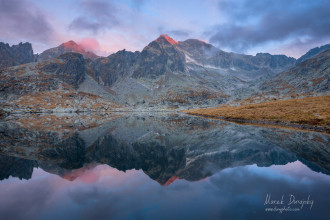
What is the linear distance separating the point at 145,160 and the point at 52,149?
1817cm

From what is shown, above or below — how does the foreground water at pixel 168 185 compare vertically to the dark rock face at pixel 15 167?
above

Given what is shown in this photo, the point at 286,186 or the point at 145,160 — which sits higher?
the point at 286,186

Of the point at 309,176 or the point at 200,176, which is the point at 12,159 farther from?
the point at 309,176

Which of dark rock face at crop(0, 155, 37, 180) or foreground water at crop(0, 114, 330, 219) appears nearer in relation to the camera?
foreground water at crop(0, 114, 330, 219)

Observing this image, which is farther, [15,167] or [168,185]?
[15,167]

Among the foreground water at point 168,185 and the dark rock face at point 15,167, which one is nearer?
the foreground water at point 168,185

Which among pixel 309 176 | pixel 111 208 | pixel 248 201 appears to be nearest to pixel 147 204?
pixel 111 208

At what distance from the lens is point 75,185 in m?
15.6

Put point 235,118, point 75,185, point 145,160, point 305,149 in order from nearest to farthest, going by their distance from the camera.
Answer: point 75,185 → point 145,160 → point 305,149 → point 235,118

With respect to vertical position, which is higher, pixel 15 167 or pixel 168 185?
pixel 168 185

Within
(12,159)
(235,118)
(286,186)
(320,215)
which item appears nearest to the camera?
(320,215)

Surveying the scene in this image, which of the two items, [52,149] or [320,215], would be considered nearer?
[320,215]

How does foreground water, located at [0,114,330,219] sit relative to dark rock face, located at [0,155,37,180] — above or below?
above

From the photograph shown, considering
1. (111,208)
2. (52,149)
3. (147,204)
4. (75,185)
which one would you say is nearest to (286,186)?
(147,204)
